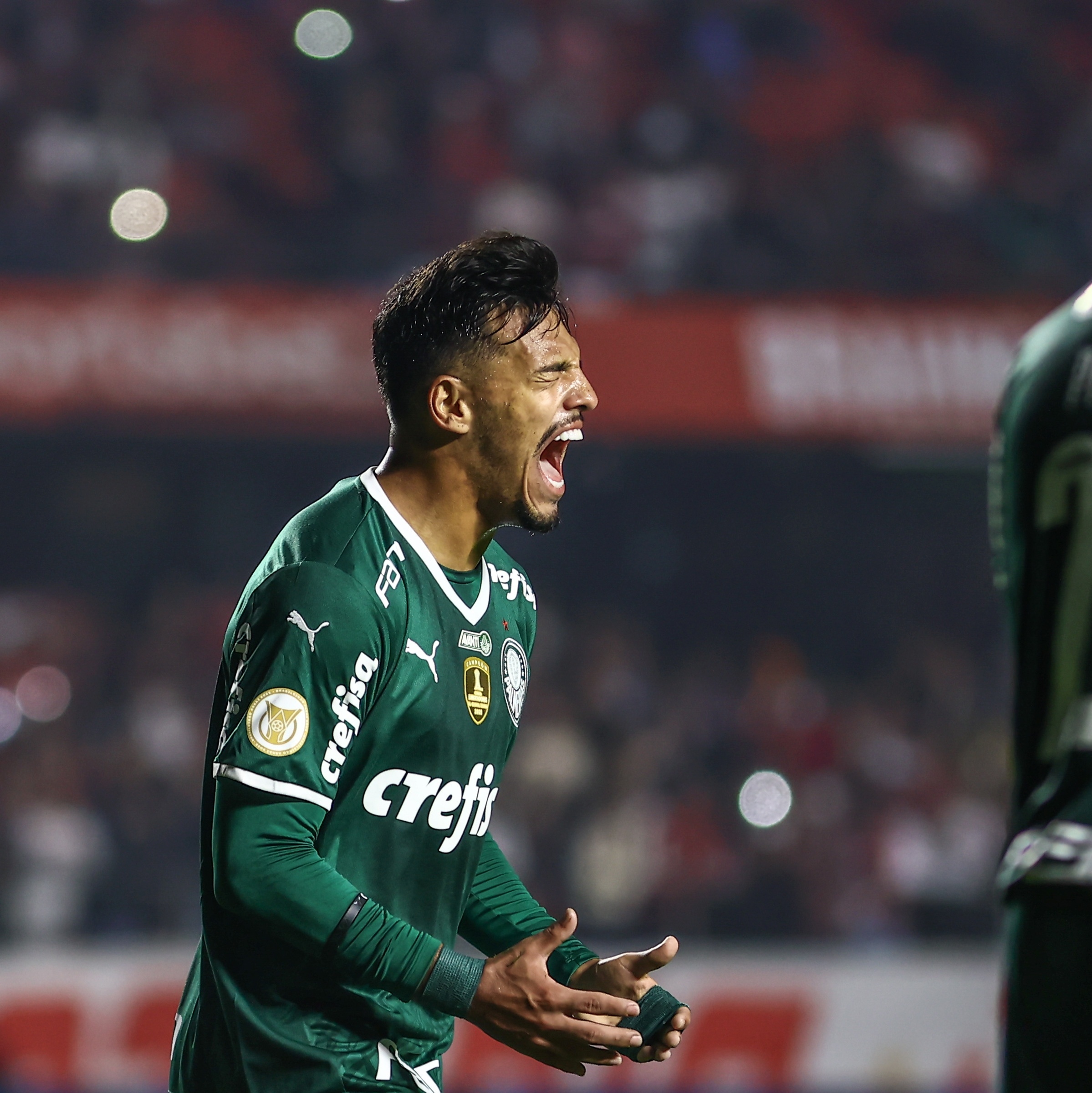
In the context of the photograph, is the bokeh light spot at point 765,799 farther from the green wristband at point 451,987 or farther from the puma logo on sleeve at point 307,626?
the puma logo on sleeve at point 307,626

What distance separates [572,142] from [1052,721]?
9.85m

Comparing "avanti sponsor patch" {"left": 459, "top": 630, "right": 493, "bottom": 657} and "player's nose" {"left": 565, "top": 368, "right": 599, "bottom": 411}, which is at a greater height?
"player's nose" {"left": 565, "top": 368, "right": 599, "bottom": 411}

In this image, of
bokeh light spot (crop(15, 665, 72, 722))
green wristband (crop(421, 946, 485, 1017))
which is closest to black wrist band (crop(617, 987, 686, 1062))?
green wristband (crop(421, 946, 485, 1017))

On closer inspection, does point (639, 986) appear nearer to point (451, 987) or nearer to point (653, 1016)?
point (653, 1016)

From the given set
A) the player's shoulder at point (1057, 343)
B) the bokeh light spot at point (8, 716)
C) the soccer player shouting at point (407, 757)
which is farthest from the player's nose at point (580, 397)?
the bokeh light spot at point (8, 716)

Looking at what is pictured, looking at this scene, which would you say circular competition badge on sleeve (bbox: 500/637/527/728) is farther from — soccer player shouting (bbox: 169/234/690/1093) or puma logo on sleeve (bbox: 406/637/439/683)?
puma logo on sleeve (bbox: 406/637/439/683)

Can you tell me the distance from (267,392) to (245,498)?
1114 millimetres

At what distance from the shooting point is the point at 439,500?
2.69 metres

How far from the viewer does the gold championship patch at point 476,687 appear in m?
2.61

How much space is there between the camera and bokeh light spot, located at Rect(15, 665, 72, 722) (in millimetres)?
9508

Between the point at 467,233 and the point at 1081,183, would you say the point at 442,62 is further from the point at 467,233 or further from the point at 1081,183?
the point at 1081,183

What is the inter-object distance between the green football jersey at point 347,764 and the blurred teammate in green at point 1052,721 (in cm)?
103

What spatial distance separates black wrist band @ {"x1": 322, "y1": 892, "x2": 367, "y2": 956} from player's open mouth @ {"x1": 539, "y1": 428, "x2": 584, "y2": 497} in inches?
30.3

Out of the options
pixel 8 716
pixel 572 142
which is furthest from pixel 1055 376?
pixel 572 142
